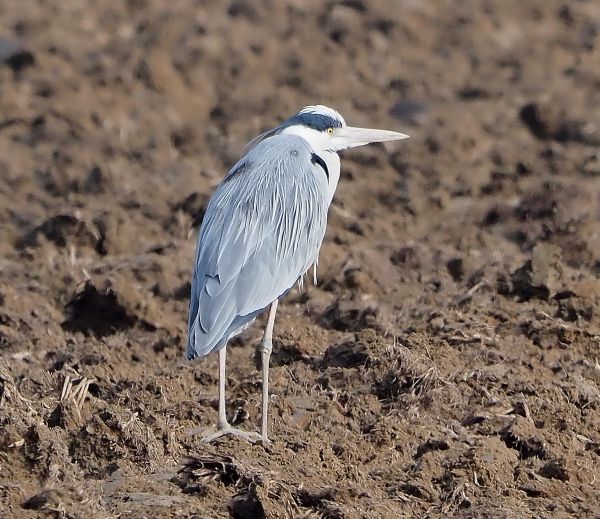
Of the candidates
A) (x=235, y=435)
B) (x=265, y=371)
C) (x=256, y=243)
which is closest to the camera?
(x=235, y=435)

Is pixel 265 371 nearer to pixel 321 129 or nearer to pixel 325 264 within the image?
pixel 321 129

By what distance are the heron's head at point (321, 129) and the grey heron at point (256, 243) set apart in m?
0.09

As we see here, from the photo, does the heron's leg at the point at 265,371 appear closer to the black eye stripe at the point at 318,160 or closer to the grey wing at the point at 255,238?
the grey wing at the point at 255,238

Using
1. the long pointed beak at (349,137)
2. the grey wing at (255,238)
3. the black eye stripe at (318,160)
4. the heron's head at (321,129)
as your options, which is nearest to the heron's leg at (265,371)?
the grey wing at (255,238)

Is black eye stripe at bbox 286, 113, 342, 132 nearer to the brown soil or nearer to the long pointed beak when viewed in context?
the long pointed beak

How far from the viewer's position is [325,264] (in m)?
8.27

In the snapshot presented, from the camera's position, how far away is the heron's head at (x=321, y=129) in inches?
267

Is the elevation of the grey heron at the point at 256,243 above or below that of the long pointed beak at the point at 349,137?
below

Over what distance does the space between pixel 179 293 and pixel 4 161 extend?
10.8 ft

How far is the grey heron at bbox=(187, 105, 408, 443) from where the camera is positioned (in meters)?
5.78

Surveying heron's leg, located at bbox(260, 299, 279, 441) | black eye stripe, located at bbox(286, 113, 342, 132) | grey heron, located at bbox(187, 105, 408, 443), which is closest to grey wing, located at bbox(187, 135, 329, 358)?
grey heron, located at bbox(187, 105, 408, 443)

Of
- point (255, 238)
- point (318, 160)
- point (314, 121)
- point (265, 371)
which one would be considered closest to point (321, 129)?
point (314, 121)

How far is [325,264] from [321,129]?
159cm

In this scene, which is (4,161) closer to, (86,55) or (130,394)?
(86,55)
